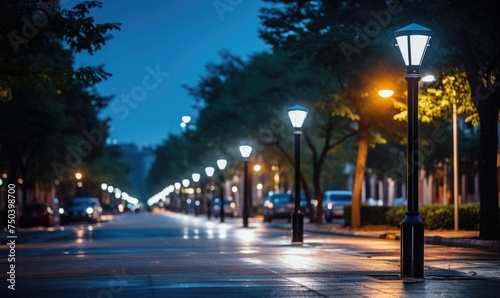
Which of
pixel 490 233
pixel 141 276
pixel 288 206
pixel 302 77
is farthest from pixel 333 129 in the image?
pixel 141 276

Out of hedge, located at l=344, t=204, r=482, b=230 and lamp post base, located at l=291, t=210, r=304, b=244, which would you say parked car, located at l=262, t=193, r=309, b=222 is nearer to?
hedge, located at l=344, t=204, r=482, b=230

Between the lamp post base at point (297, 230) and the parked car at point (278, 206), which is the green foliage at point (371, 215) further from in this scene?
the parked car at point (278, 206)

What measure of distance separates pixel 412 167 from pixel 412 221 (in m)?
0.81

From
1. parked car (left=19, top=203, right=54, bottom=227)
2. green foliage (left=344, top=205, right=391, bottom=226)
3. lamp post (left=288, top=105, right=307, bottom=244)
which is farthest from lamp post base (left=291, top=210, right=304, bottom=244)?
parked car (left=19, top=203, right=54, bottom=227)

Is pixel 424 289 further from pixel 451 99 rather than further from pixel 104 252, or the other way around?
pixel 451 99

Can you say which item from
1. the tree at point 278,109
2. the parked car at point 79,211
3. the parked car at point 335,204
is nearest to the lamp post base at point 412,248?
the tree at point 278,109

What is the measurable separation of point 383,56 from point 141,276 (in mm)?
16839

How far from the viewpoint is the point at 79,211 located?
229ft

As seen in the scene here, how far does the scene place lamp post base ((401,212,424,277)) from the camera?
15.4m

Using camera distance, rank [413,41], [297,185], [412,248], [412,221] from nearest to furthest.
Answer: [412,248]
[412,221]
[413,41]
[297,185]

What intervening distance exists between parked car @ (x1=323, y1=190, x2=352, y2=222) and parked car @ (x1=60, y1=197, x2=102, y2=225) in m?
16.2

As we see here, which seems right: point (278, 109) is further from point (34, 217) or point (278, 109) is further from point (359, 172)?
point (34, 217)

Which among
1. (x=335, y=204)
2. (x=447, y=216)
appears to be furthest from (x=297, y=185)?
(x=335, y=204)

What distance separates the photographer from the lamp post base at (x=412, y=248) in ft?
50.5
